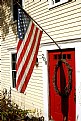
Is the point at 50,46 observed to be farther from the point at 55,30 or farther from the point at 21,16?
the point at 21,16

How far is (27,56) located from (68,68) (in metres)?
1.50

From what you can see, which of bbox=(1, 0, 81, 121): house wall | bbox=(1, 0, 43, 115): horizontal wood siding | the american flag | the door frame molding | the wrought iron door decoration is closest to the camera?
the american flag

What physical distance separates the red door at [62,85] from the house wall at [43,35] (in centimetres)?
27

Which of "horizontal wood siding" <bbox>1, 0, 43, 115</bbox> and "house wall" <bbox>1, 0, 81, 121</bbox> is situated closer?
"house wall" <bbox>1, 0, 81, 121</bbox>

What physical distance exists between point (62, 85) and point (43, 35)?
196 centimetres

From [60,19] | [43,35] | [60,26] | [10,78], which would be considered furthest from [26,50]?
[10,78]

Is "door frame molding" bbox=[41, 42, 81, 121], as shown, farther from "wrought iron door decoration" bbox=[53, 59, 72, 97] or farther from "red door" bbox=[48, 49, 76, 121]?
"wrought iron door decoration" bbox=[53, 59, 72, 97]

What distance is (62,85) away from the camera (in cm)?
872

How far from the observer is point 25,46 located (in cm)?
737

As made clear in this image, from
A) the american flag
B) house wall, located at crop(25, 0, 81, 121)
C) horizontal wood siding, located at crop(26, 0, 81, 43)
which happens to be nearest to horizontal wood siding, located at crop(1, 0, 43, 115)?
house wall, located at crop(25, 0, 81, 121)

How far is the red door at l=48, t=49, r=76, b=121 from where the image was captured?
8195mm

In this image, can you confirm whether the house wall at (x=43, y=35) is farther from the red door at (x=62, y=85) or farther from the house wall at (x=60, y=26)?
the red door at (x=62, y=85)

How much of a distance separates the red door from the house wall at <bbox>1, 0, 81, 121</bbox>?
0.90ft

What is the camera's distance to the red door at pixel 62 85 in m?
8.20
